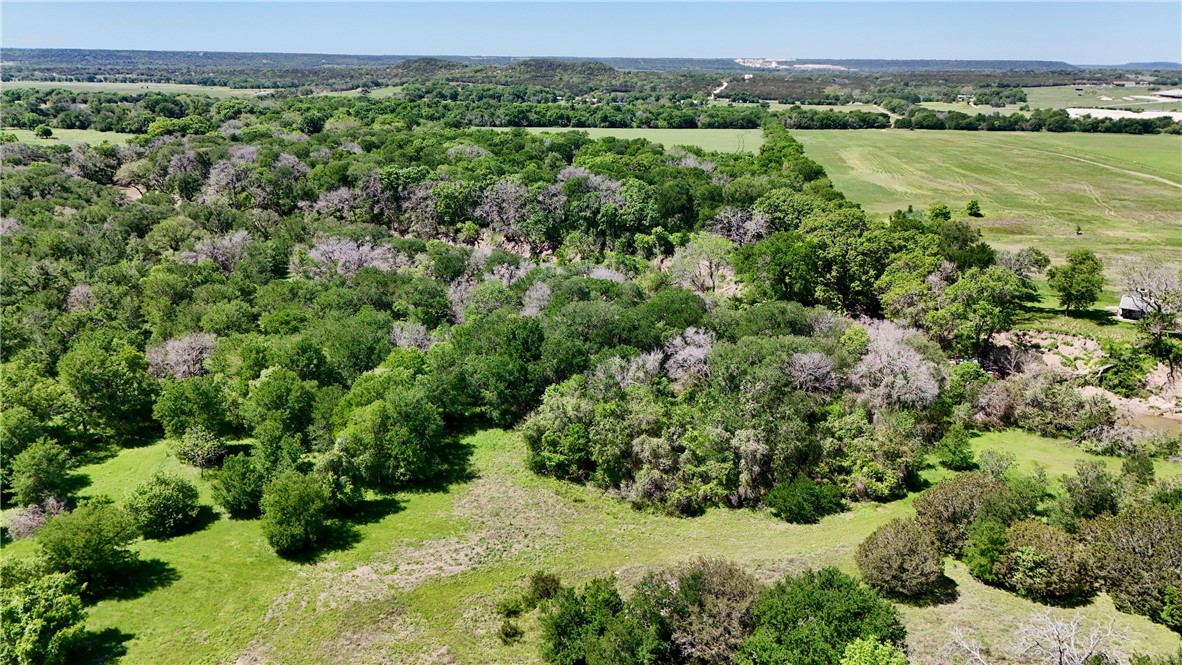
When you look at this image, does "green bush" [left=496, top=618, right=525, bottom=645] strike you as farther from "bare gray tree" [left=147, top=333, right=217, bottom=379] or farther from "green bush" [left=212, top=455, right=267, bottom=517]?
"bare gray tree" [left=147, top=333, right=217, bottom=379]

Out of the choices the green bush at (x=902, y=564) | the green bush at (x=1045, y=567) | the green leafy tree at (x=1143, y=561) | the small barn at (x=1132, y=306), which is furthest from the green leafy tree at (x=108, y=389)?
the small barn at (x=1132, y=306)

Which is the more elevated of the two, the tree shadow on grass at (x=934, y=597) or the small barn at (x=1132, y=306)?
the small barn at (x=1132, y=306)

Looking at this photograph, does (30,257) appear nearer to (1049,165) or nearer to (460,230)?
(460,230)

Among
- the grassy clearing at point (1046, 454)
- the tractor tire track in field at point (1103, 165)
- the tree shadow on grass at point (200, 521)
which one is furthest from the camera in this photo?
the tractor tire track in field at point (1103, 165)

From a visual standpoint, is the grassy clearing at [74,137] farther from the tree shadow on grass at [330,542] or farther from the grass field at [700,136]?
the tree shadow on grass at [330,542]

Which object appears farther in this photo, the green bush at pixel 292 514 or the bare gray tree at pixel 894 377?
the bare gray tree at pixel 894 377

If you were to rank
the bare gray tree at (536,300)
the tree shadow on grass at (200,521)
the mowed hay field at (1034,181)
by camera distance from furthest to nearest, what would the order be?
the mowed hay field at (1034,181) < the bare gray tree at (536,300) < the tree shadow on grass at (200,521)

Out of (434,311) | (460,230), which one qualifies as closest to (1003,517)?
(434,311)

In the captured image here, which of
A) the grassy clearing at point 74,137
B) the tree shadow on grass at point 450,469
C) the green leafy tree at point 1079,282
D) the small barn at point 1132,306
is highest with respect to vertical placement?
the grassy clearing at point 74,137
